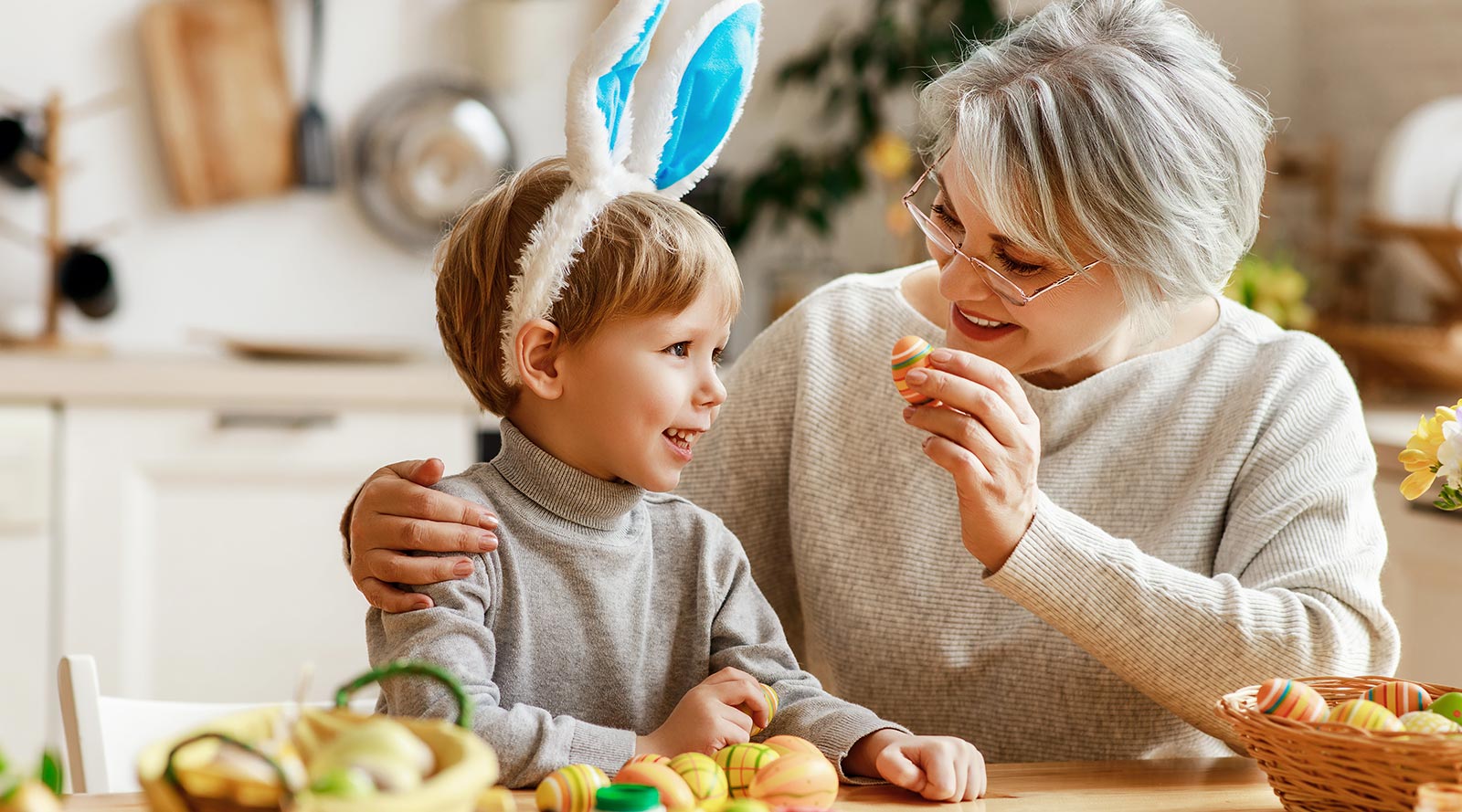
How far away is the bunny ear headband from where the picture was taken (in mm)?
1050

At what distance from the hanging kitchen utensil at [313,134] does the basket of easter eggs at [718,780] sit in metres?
2.45

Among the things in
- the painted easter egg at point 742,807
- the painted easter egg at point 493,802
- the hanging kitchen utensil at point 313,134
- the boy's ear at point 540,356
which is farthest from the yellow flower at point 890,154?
the painted easter egg at point 493,802

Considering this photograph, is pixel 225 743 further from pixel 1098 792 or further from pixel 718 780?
pixel 1098 792

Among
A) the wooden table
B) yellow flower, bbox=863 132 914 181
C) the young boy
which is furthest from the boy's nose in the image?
yellow flower, bbox=863 132 914 181

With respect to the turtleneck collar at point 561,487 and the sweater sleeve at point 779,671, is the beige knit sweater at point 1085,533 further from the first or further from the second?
the turtleneck collar at point 561,487

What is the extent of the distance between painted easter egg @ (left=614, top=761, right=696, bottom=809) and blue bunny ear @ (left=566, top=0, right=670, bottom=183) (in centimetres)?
45

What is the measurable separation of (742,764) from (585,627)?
21 cm

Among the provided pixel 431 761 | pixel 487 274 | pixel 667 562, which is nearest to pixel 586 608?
pixel 667 562

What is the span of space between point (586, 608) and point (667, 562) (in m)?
0.09

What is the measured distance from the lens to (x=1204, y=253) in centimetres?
135

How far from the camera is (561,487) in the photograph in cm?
110

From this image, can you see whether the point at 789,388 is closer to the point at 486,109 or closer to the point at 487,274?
the point at 487,274

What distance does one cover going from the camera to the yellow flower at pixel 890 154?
123 inches

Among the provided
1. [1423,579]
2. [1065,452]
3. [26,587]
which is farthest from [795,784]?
[26,587]
